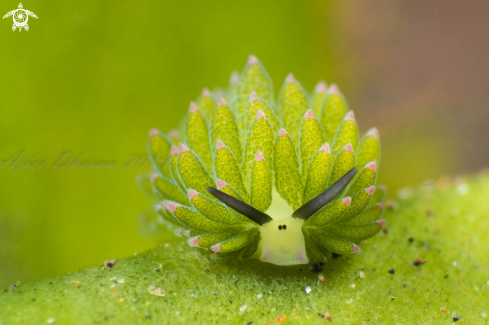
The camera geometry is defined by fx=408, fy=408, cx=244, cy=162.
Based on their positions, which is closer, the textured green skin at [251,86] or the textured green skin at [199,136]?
the textured green skin at [199,136]

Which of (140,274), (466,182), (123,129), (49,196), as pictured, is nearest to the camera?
(140,274)

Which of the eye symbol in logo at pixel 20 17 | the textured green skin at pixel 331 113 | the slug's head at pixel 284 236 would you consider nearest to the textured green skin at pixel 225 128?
the slug's head at pixel 284 236

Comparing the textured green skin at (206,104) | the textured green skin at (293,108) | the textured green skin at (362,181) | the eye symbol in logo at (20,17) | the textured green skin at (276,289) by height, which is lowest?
the textured green skin at (276,289)

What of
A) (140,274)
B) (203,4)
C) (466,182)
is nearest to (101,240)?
(140,274)

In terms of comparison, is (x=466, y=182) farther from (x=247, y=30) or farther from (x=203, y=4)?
(x=203, y=4)

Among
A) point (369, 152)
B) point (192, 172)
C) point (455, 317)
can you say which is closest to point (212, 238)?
point (192, 172)

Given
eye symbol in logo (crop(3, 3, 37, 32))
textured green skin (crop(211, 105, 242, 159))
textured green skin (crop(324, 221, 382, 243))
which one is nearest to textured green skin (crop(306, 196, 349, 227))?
textured green skin (crop(324, 221, 382, 243))

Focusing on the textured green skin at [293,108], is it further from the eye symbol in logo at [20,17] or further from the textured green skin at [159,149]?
the eye symbol in logo at [20,17]
